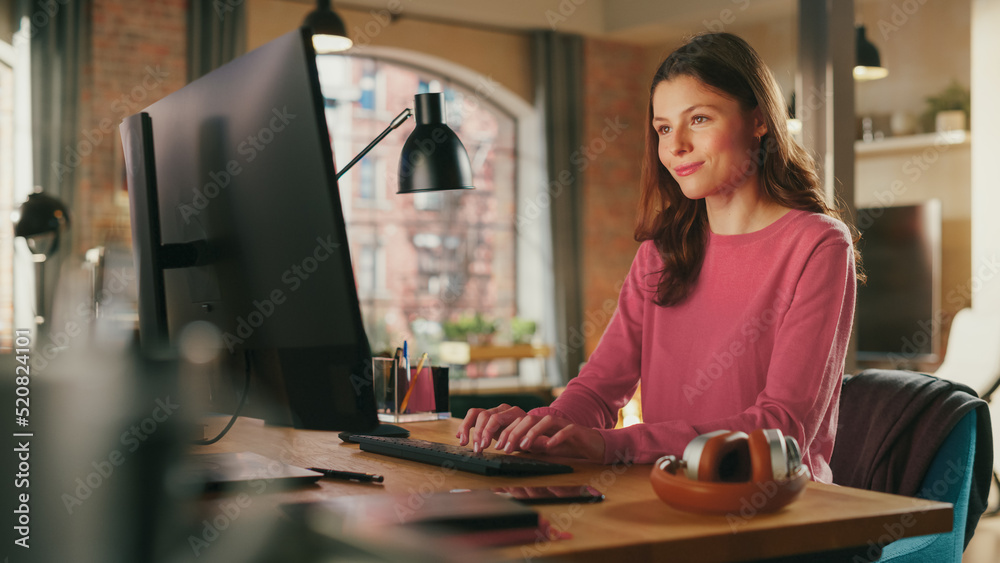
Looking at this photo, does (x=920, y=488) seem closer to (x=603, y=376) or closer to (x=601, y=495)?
(x=603, y=376)

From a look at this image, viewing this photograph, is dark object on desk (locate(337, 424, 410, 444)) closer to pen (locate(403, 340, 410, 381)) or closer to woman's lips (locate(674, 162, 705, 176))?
pen (locate(403, 340, 410, 381))

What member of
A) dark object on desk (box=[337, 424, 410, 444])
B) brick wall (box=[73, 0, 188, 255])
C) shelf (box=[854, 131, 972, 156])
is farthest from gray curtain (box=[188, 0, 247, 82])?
dark object on desk (box=[337, 424, 410, 444])

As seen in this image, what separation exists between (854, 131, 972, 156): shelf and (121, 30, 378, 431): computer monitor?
201 inches

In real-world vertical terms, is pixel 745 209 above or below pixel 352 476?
above

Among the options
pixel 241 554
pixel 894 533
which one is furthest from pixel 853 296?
pixel 241 554

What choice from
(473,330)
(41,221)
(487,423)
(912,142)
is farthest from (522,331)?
(487,423)

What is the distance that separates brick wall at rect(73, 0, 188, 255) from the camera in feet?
17.5

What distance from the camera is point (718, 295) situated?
5.02ft

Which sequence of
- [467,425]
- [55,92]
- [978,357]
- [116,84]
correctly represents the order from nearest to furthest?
[467,425]
[978,357]
[55,92]
[116,84]

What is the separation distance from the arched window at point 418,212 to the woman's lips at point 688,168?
4915mm

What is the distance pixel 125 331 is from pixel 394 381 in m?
1.41

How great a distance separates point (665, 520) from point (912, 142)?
18.6ft

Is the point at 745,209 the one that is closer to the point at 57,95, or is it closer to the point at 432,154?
the point at 432,154

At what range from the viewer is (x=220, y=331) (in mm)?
1060
